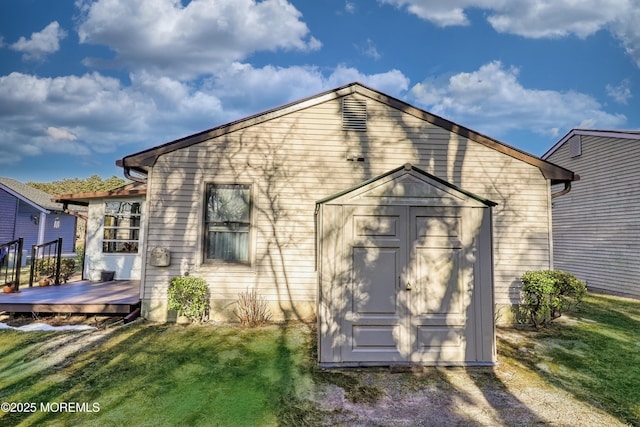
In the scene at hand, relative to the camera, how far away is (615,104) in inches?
1567

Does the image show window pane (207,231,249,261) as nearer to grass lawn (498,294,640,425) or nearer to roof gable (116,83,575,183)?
roof gable (116,83,575,183)

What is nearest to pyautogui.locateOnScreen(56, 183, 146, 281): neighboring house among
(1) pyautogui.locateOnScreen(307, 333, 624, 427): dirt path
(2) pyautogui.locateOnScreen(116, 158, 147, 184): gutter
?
(2) pyautogui.locateOnScreen(116, 158, 147, 184): gutter

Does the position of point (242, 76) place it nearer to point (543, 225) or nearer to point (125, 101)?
point (125, 101)

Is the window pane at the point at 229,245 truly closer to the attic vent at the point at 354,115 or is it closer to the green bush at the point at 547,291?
the attic vent at the point at 354,115

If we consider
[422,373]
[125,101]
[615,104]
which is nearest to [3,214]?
[422,373]

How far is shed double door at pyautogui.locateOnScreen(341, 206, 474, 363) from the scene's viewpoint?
13.6 feet

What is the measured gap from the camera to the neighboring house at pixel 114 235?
9.28 m

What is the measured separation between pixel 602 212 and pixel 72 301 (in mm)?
15177

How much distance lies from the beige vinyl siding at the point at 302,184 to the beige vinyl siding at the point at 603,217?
5.90 metres

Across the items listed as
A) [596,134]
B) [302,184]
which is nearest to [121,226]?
[302,184]

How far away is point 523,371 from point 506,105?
4612 centimetres

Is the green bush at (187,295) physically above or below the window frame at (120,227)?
below

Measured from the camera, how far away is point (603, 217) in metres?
10.7

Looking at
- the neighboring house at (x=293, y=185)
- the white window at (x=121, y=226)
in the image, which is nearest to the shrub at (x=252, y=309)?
the neighboring house at (x=293, y=185)
